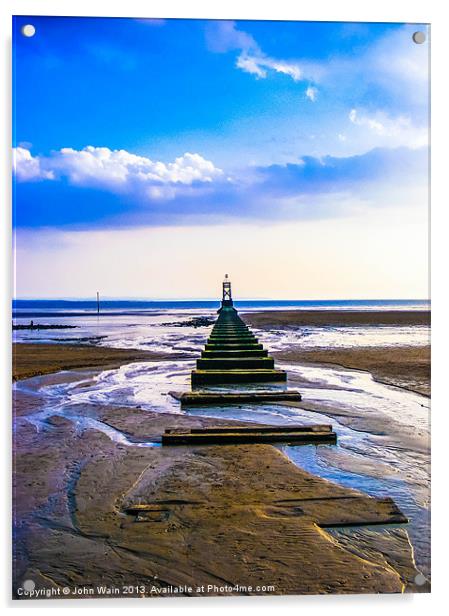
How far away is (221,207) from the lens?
18.1 feet

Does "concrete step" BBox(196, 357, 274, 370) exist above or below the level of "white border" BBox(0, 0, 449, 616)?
below

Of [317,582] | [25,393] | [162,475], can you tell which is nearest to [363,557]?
[317,582]

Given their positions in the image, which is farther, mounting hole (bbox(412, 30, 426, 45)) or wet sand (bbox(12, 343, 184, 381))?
wet sand (bbox(12, 343, 184, 381))

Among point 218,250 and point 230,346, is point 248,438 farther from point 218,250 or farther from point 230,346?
point 230,346

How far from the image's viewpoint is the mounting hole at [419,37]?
396 centimetres

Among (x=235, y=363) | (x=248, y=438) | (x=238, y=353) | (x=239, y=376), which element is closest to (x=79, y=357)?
(x=238, y=353)

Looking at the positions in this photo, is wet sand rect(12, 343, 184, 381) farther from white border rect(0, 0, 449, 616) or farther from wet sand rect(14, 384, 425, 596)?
white border rect(0, 0, 449, 616)

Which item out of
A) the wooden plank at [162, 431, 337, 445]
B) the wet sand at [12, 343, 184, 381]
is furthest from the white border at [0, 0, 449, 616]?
the wet sand at [12, 343, 184, 381]

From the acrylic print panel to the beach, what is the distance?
2cm

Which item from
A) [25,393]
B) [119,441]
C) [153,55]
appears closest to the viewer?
[153,55]

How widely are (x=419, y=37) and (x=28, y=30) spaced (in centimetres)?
292

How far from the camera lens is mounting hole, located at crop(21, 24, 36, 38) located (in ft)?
12.6

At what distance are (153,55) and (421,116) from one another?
216 cm
